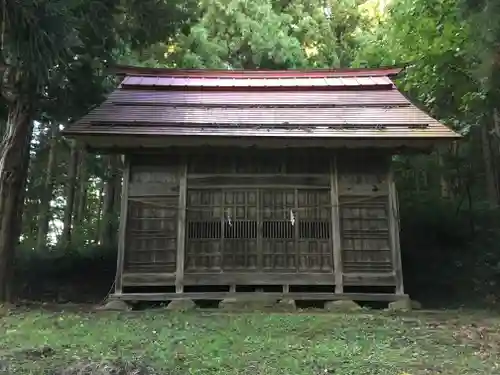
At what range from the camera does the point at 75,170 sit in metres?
16.0

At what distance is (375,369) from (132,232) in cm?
559

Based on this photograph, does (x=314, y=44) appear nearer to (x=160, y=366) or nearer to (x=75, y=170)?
(x=75, y=170)

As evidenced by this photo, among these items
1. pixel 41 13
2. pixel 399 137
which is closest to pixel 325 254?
pixel 399 137

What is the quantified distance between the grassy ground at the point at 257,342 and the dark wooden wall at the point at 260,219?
117 cm

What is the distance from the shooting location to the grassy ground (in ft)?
16.7

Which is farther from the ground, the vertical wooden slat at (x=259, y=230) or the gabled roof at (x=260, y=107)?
the gabled roof at (x=260, y=107)

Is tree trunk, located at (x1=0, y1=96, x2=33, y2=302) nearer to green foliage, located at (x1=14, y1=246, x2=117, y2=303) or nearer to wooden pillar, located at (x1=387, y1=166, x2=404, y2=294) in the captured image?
green foliage, located at (x1=14, y1=246, x2=117, y2=303)

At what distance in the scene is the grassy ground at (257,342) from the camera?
5098 mm

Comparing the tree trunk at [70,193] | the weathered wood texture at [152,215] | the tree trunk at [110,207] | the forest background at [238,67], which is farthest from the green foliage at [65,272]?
the tree trunk at [70,193]

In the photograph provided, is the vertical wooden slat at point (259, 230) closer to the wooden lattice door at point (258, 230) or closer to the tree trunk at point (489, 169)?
the wooden lattice door at point (258, 230)

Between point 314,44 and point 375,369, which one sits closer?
point 375,369

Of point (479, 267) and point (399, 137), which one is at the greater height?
point (399, 137)

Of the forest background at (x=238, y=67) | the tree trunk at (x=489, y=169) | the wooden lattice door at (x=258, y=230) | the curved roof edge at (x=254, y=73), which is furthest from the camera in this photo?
the tree trunk at (x=489, y=169)

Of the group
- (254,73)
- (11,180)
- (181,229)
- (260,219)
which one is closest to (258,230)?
(260,219)
